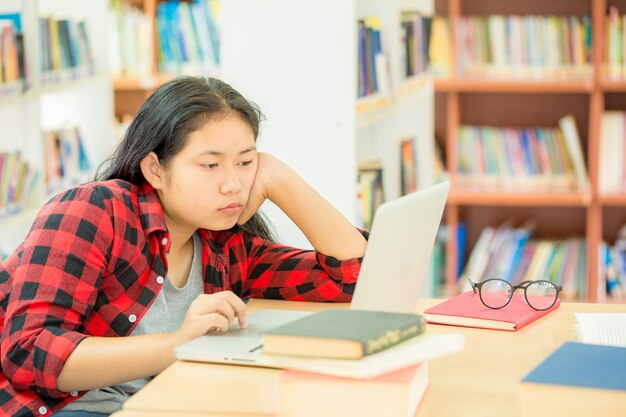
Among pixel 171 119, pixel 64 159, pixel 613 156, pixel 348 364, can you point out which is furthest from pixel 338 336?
pixel 613 156

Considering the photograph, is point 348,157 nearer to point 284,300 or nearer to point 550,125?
point 284,300

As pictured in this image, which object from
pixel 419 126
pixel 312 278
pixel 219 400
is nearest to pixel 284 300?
pixel 312 278

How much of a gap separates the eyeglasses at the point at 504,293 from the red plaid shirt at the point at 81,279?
246 millimetres

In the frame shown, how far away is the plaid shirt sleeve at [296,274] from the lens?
69.6 inches

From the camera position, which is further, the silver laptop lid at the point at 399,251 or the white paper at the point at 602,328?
the white paper at the point at 602,328

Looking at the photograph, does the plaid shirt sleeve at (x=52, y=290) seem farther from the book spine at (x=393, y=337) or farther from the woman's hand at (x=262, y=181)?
the book spine at (x=393, y=337)

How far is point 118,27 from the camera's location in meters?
4.27

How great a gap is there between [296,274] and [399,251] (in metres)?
0.58

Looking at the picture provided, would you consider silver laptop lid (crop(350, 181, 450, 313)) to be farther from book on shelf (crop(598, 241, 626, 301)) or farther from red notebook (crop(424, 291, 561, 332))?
book on shelf (crop(598, 241, 626, 301))

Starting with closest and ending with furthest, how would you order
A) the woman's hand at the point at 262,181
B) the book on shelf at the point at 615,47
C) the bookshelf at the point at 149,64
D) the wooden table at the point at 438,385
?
the wooden table at the point at 438,385 → the woman's hand at the point at 262,181 → the book on shelf at the point at 615,47 → the bookshelf at the point at 149,64

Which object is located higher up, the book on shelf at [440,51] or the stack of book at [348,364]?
the book on shelf at [440,51]

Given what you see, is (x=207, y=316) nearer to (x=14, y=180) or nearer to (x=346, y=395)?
(x=346, y=395)

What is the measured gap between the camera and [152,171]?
1.63 metres

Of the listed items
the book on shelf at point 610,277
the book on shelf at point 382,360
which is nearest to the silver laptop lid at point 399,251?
the book on shelf at point 382,360
